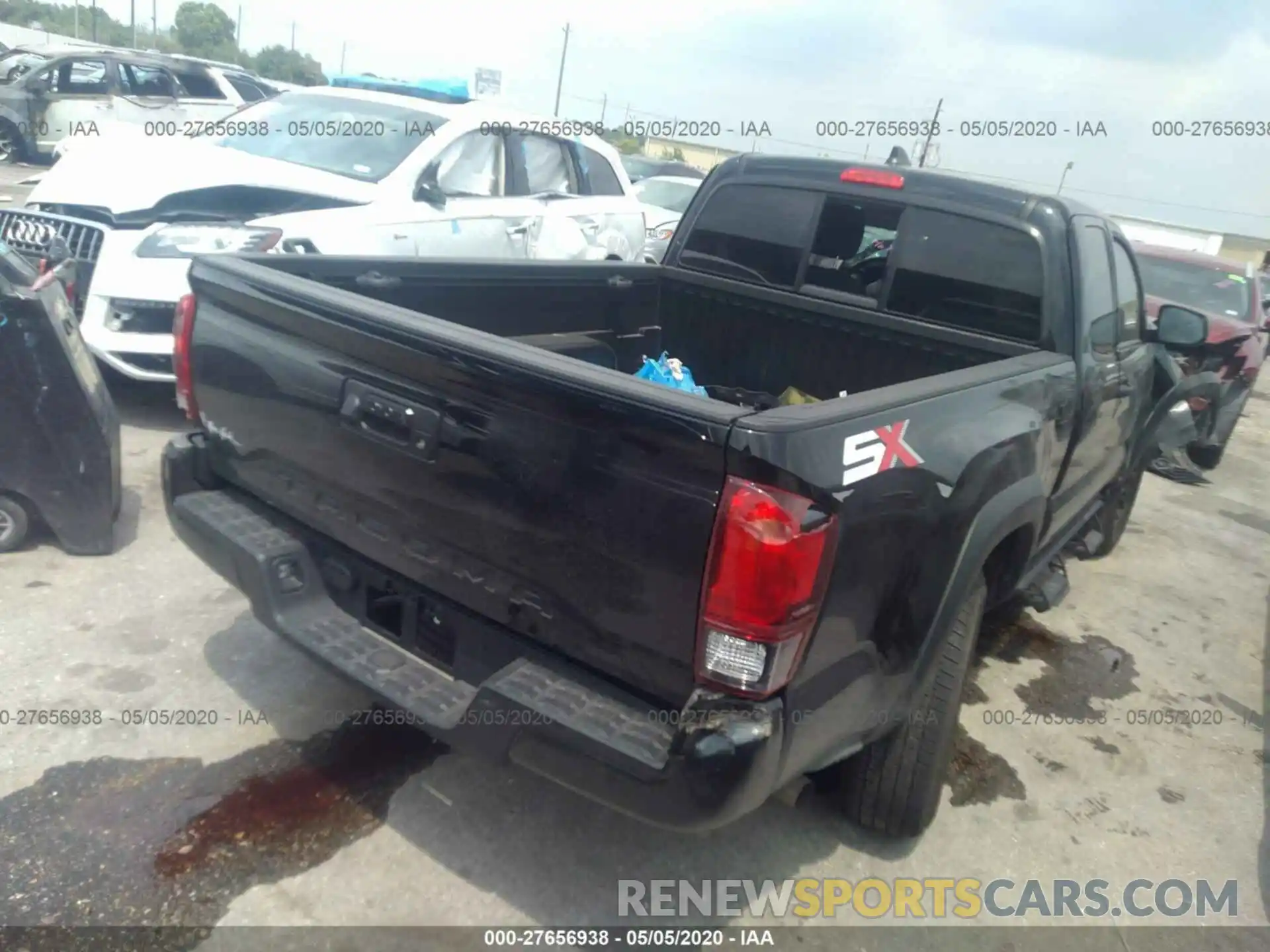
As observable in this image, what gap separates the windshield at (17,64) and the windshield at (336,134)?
10814mm

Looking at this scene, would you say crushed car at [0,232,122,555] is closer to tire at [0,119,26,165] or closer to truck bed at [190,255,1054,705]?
truck bed at [190,255,1054,705]

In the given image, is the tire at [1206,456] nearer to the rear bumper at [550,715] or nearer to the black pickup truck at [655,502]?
the black pickup truck at [655,502]

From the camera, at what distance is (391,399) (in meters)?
2.41

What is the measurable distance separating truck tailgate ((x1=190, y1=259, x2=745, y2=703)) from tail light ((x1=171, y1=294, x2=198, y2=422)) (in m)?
0.06

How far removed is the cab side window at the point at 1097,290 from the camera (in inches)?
141

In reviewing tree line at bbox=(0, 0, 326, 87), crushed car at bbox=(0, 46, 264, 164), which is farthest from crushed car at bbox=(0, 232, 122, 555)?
tree line at bbox=(0, 0, 326, 87)

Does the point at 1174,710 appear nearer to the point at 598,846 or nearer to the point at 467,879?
the point at 598,846

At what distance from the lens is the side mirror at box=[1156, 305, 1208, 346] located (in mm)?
4242

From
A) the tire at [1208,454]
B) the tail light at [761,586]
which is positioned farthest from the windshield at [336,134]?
the tire at [1208,454]

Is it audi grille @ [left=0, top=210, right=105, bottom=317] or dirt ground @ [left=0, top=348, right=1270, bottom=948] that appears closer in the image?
dirt ground @ [left=0, top=348, right=1270, bottom=948]

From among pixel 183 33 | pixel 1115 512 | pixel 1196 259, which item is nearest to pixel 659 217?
pixel 1196 259

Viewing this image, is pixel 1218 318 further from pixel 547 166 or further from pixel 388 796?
pixel 388 796

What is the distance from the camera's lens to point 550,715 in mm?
2168

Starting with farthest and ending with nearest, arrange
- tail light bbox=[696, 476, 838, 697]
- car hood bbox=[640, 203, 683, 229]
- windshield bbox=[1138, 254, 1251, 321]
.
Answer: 1. car hood bbox=[640, 203, 683, 229]
2. windshield bbox=[1138, 254, 1251, 321]
3. tail light bbox=[696, 476, 838, 697]
